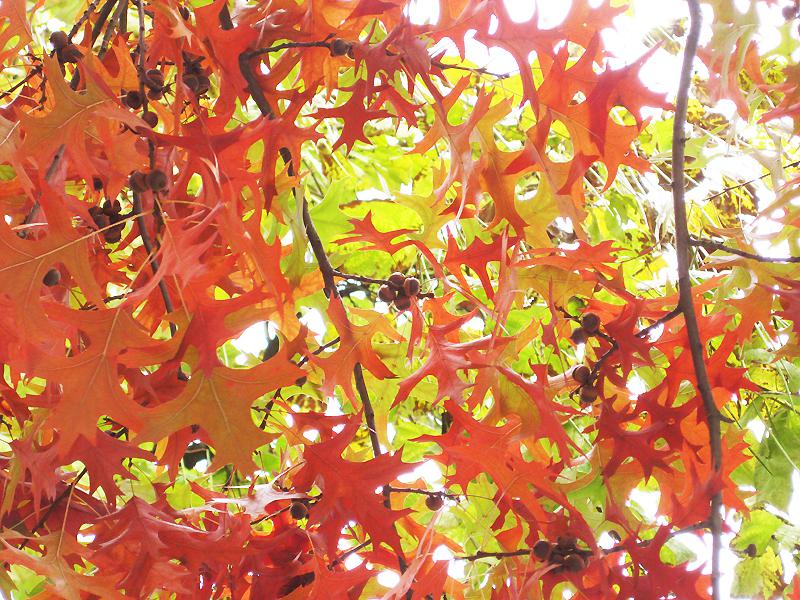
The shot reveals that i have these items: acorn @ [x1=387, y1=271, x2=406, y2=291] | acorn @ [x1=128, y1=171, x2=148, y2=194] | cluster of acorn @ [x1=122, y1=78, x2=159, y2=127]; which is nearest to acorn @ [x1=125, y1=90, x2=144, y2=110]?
cluster of acorn @ [x1=122, y1=78, x2=159, y2=127]

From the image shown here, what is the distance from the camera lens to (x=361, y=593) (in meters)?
0.63

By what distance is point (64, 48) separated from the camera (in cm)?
62

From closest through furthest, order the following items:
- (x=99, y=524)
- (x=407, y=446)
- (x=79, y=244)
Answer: (x=79, y=244), (x=99, y=524), (x=407, y=446)

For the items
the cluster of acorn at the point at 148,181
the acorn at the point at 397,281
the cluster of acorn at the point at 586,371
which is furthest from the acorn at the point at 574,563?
the cluster of acorn at the point at 148,181

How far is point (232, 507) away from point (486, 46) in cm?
42

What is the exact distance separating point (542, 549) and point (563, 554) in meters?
0.01

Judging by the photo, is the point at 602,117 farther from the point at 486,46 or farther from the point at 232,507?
the point at 232,507

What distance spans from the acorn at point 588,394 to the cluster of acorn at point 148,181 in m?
0.30

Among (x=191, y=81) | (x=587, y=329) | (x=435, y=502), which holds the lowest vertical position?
(x=435, y=502)

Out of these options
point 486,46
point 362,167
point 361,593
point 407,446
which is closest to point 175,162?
point 486,46

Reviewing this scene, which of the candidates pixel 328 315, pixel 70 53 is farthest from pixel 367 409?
pixel 70 53

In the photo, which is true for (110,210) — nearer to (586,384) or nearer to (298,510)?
(298,510)

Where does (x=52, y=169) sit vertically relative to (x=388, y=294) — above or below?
above

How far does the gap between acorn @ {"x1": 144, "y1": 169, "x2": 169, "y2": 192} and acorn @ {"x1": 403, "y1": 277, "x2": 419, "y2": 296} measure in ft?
0.58
